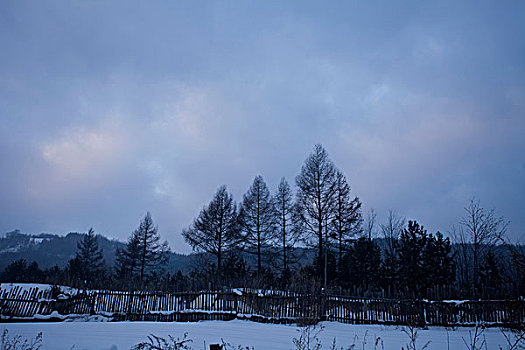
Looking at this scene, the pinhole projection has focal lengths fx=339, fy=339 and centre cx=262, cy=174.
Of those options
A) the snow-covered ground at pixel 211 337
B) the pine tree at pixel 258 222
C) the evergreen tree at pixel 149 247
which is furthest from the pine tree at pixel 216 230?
the snow-covered ground at pixel 211 337

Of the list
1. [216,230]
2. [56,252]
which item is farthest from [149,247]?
[56,252]

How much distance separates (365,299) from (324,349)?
8.11m

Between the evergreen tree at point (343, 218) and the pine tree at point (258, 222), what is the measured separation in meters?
5.08

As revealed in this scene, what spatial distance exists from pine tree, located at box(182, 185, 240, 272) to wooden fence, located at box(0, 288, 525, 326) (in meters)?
10.5

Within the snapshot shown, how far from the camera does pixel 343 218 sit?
2589 centimetres

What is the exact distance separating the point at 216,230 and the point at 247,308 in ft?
43.1

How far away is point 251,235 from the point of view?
87.9ft

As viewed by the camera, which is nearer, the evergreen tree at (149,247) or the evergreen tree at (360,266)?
the evergreen tree at (360,266)

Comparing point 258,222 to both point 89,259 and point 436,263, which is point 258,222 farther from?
point 89,259

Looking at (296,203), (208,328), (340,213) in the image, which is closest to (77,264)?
(296,203)

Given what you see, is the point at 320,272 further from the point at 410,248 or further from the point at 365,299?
the point at 365,299

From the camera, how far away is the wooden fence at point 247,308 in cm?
1473

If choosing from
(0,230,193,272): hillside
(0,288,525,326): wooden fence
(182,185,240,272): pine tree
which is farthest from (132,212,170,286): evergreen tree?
(0,230,193,272): hillside

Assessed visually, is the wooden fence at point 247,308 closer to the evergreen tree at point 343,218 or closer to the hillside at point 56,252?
the evergreen tree at point 343,218
